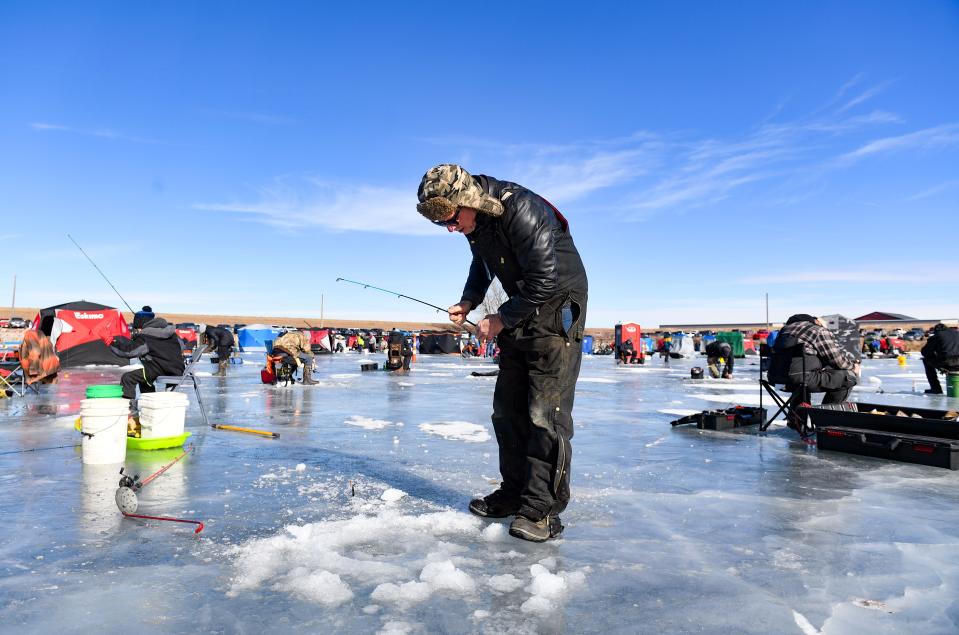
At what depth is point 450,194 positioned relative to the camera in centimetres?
308

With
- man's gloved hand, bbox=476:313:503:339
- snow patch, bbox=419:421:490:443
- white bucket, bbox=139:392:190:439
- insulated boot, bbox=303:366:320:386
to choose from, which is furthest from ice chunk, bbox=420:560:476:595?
insulated boot, bbox=303:366:320:386

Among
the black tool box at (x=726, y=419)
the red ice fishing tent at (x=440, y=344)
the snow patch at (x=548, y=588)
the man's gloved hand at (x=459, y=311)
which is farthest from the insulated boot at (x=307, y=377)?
the red ice fishing tent at (x=440, y=344)

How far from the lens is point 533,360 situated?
3242 mm

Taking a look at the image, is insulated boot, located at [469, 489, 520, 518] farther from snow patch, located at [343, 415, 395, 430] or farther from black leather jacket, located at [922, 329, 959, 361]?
black leather jacket, located at [922, 329, 959, 361]

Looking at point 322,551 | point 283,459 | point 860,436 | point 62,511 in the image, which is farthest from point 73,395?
point 860,436

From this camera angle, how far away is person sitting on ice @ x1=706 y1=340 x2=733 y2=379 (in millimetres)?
19047

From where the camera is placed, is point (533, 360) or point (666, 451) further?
point (666, 451)

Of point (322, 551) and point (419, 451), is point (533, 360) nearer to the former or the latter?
point (322, 551)

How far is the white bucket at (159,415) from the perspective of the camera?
5426 millimetres

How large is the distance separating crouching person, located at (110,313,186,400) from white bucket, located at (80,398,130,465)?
2405 millimetres

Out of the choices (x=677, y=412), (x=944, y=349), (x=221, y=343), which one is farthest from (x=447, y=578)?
(x=221, y=343)

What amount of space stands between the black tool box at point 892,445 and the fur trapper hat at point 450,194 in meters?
4.46

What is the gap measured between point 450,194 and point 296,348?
447 inches

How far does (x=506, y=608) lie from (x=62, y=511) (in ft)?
9.16
